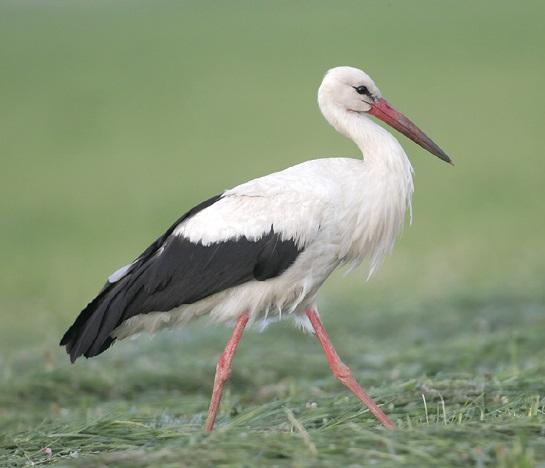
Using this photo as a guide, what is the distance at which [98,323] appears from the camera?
5711 millimetres

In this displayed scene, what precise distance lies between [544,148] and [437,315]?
433 inches

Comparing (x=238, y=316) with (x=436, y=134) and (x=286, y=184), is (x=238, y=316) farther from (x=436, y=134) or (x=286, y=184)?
(x=436, y=134)

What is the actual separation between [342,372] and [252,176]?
1251cm

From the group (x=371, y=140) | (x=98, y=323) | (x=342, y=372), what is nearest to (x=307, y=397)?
(x=342, y=372)

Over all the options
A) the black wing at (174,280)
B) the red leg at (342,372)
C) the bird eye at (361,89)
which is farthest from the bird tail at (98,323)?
the bird eye at (361,89)

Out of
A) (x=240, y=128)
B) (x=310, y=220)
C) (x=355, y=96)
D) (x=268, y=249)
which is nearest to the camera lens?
(x=310, y=220)

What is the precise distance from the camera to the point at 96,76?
27516 millimetres

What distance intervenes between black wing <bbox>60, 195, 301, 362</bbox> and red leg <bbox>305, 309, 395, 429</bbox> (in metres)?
0.43

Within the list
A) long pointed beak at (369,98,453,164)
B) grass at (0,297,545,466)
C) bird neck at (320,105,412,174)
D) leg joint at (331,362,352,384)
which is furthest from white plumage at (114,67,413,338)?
grass at (0,297,545,466)

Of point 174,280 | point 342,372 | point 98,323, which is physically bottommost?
point 342,372

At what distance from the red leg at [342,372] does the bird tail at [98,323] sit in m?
0.91

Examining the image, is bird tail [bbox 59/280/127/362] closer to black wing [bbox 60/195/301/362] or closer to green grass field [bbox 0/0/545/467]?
black wing [bbox 60/195/301/362]

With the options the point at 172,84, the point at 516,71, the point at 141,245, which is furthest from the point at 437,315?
the point at 172,84

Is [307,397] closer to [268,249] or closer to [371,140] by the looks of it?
[268,249]
